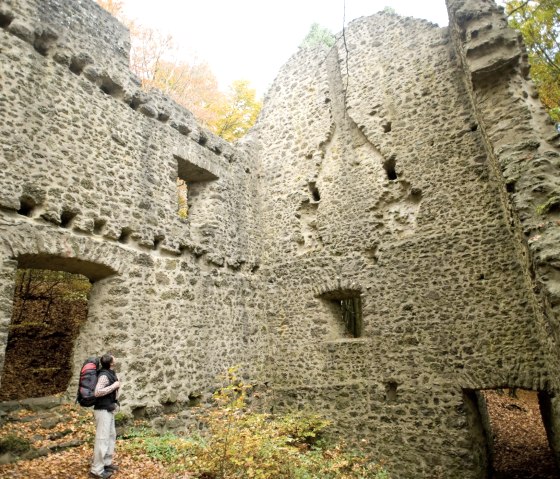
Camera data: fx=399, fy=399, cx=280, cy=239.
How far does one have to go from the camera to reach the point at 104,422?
14.7ft

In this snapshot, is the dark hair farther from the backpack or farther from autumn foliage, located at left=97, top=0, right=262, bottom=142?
autumn foliage, located at left=97, top=0, right=262, bottom=142

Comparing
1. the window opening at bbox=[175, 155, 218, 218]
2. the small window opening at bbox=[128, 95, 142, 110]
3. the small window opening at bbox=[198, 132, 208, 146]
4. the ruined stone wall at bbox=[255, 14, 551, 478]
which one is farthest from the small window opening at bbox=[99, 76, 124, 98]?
the ruined stone wall at bbox=[255, 14, 551, 478]

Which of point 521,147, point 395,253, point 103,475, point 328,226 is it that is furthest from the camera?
point 328,226

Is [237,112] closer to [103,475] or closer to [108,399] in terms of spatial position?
[108,399]

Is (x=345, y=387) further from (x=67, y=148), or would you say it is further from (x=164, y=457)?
(x=67, y=148)

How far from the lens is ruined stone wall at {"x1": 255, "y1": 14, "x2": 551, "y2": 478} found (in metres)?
6.95

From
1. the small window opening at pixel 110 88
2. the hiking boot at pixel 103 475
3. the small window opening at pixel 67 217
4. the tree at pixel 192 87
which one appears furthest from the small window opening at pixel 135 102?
the tree at pixel 192 87

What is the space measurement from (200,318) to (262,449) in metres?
3.09

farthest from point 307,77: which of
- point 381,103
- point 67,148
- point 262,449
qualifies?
point 262,449

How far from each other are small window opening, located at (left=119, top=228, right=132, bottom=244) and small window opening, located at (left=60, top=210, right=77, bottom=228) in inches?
34.1

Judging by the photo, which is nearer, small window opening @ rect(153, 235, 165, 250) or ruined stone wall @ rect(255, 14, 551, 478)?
ruined stone wall @ rect(255, 14, 551, 478)

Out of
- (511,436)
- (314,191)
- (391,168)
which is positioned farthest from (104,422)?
(511,436)

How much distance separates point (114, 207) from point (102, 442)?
142 inches

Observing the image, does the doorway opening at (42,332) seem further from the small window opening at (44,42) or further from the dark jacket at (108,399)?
the small window opening at (44,42)
